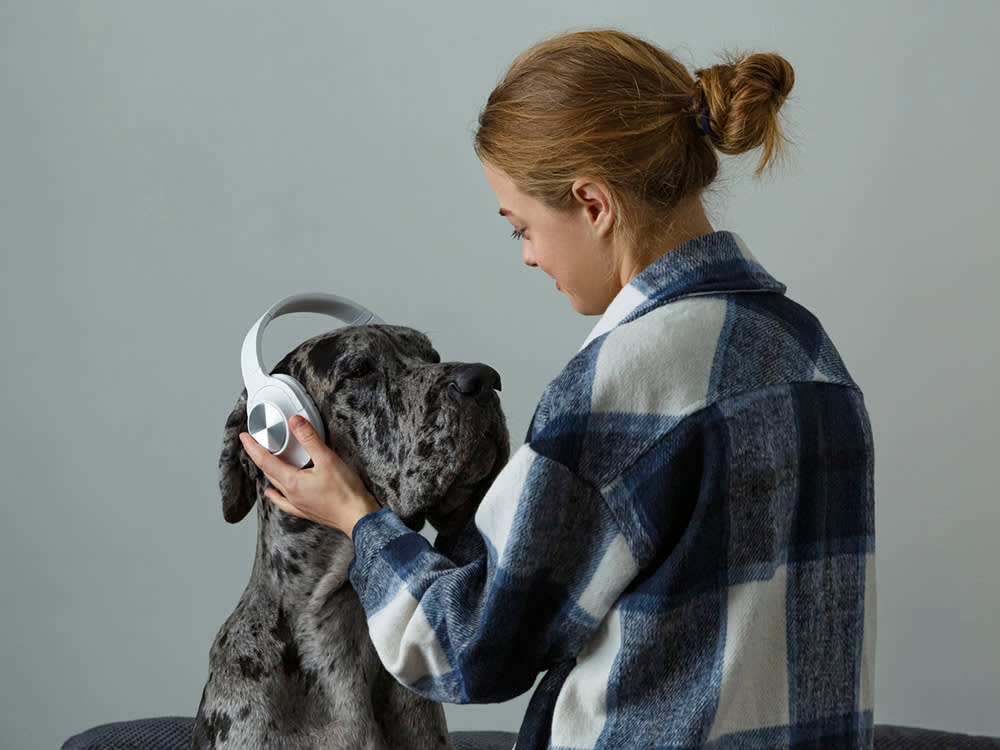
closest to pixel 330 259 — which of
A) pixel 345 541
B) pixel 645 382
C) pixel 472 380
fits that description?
pixel 345 541

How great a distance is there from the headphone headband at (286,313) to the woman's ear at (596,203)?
58cm

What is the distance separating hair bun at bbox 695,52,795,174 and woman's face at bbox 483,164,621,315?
0.22 meters

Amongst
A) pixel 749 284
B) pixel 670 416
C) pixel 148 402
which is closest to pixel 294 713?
pixel 670 416

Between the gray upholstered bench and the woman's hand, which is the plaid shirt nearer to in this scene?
the woman's hand

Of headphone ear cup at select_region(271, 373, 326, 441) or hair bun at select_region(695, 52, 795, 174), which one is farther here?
headphone ear cup at select_region(271, 373, 326, 441)

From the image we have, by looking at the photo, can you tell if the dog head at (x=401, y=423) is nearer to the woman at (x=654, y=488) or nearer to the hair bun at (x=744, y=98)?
the woman at (x=654, y=488)

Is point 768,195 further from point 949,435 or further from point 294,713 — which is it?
point 294,713

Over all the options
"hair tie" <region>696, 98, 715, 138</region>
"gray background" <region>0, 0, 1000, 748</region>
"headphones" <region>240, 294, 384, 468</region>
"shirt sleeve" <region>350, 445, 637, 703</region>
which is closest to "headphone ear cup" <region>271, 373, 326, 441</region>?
"headphones" <region>240, 294, 384, 468</region>

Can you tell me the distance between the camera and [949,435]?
325 cm

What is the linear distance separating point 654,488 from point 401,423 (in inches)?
23.0

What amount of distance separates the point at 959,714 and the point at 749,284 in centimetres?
256

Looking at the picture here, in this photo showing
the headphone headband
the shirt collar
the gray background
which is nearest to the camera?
the shirt collar

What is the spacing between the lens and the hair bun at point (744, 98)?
146cm

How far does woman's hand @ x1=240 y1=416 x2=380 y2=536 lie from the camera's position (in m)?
1.63
